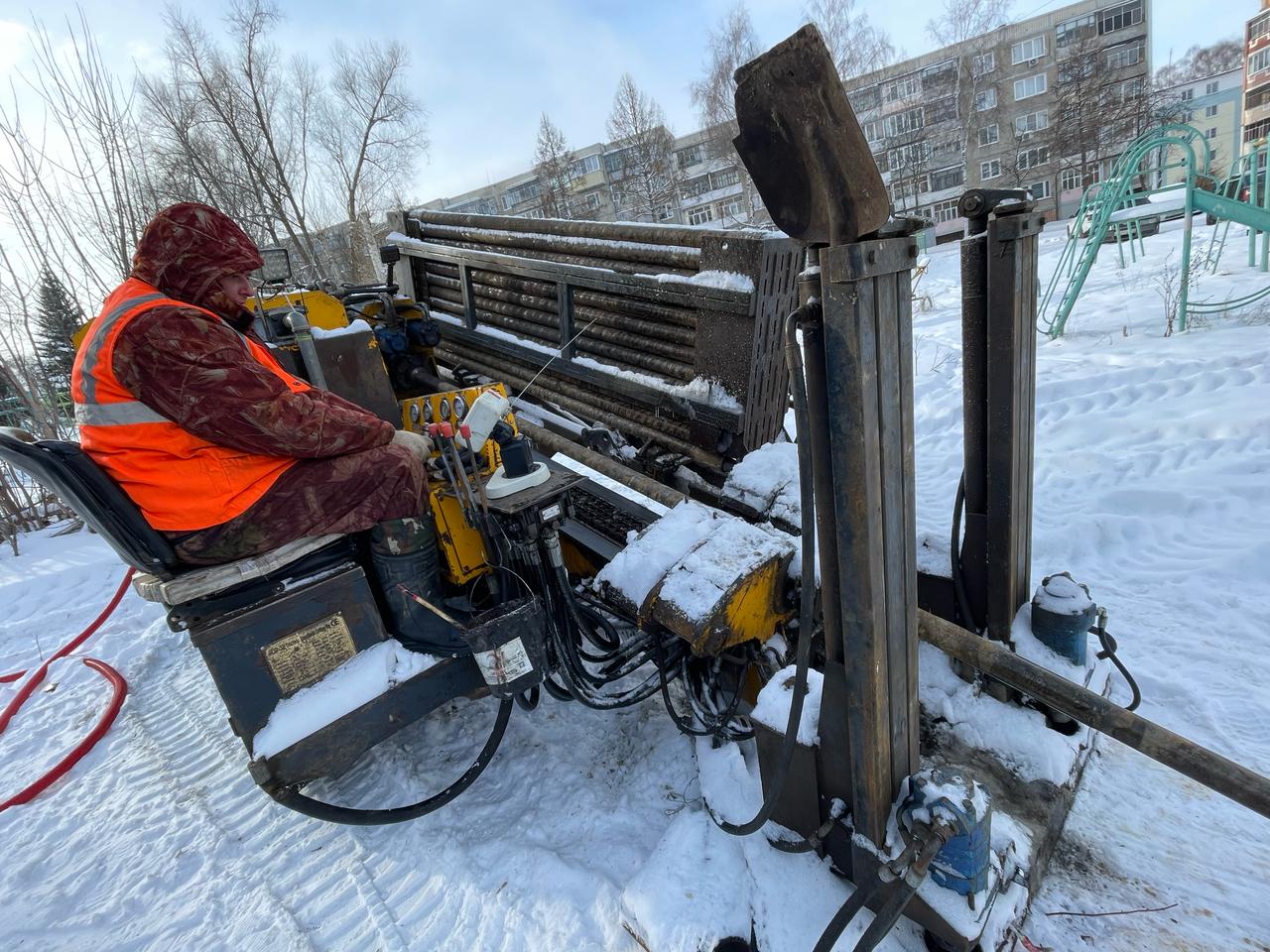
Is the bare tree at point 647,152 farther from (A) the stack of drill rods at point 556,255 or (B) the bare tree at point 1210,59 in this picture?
(B) the bare tree at point 1210,59

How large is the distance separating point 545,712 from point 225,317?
2.26 m

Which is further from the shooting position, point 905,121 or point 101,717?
point 905,121

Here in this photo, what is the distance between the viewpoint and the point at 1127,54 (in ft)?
96.1

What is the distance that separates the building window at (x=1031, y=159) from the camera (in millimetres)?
28516

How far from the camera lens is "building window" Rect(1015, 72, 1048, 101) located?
30.2 metres

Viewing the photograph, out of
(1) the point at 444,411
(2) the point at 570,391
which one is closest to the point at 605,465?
(1) the point at 444,411

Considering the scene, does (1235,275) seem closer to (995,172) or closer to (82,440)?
(82,440)

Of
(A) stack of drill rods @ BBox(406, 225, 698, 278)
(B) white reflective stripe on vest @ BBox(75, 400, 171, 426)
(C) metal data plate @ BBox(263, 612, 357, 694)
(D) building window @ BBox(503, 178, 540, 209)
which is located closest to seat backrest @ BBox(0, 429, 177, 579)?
(B) white reflective stripe on vest @ BBox(75, 400, 171, 426)

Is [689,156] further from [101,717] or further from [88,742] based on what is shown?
[88,742]

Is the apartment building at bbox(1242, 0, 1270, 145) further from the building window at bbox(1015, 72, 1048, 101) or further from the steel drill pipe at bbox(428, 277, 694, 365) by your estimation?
the steel drill pipe at bbox(428, 277, 694, 365)

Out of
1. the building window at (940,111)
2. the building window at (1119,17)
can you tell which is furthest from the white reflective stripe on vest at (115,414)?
the building window at (1119,17)

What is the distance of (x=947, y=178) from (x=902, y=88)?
5026 mm

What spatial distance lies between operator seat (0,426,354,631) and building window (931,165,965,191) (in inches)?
1452

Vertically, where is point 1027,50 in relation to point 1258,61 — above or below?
above
